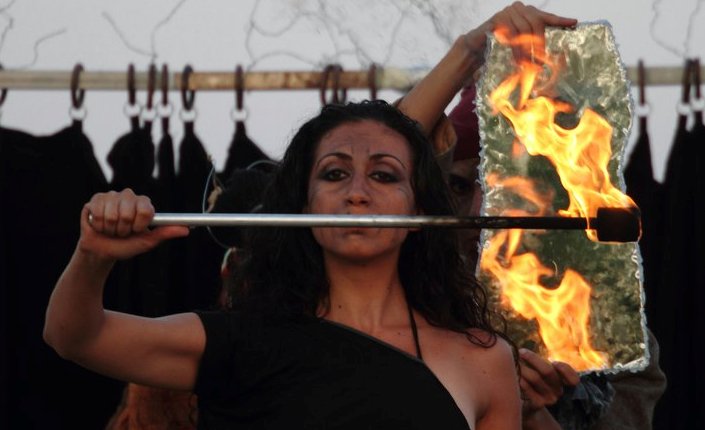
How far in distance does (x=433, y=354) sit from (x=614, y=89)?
572 millimetres

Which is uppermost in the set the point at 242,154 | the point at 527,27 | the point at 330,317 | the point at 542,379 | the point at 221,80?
the point at 527,27

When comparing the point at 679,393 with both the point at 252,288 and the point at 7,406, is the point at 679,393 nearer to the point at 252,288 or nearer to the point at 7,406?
the point at 252,288

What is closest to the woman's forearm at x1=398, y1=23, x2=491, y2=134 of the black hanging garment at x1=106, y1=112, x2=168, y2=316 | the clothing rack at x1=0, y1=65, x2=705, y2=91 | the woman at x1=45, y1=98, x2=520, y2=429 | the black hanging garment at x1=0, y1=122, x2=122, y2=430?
the woman at x1=45, y1=98, x2=520, y2=429

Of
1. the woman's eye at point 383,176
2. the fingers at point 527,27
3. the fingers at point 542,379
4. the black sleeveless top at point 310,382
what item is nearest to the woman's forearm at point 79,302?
the black sleeveless top at point 310,382

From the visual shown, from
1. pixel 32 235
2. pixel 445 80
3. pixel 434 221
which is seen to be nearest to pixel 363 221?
pixel 434 221

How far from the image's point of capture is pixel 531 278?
2299 millimetres

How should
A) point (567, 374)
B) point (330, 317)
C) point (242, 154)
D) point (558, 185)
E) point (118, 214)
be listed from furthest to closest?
point (242, 154) → point (558, 185) → point (567, 374) → point (330, 317) → point (118, 214)

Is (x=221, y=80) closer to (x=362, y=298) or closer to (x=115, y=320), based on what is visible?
(x=362, y=298)

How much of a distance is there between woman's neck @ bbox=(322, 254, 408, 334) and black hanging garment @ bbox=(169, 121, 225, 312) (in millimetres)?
681

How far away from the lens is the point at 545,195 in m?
2.31

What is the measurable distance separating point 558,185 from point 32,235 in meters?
0.99

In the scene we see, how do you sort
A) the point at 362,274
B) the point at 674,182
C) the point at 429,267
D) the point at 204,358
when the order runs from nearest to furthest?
the point at 204,358 < the point at 362,274 < the point at 429,267 < the point at 674,182

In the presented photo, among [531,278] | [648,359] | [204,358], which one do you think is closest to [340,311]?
[204,358]

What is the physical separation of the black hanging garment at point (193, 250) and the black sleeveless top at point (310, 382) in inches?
30.5
